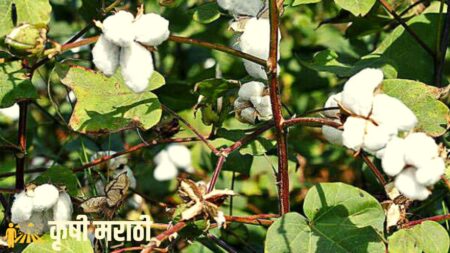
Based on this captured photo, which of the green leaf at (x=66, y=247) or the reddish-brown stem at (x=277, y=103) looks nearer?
the reddish-brown stem at (x=277, y=103)

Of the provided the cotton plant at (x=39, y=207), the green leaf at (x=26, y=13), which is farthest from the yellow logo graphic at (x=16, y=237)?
the green leaf at (x=26, y=13)

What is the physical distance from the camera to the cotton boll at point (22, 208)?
171cm

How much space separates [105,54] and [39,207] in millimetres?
420

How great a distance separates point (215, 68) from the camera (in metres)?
2.45

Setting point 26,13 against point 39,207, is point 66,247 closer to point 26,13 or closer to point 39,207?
point 39,207

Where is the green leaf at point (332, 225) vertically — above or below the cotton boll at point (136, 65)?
below

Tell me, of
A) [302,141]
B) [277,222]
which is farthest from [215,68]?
[277,222]

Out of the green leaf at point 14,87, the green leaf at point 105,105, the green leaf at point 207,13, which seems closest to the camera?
the green leaf at point 105,105

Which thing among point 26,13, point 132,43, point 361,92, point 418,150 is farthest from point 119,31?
point 418,150

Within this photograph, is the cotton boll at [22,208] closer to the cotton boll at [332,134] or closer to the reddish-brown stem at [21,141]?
the reddish-brown stem at [21,141]

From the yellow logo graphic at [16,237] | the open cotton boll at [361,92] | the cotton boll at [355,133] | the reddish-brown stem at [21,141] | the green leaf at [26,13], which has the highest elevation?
the green leaf at [26,13]

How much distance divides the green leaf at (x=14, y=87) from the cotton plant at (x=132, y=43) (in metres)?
0.41

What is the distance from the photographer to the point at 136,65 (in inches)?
55.9

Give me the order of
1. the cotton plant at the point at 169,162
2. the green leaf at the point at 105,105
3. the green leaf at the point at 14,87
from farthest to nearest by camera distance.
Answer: the cotton plant at the point at 169,162
the green leaf at the point at 14,87
the green leaf at the point at 105,105
